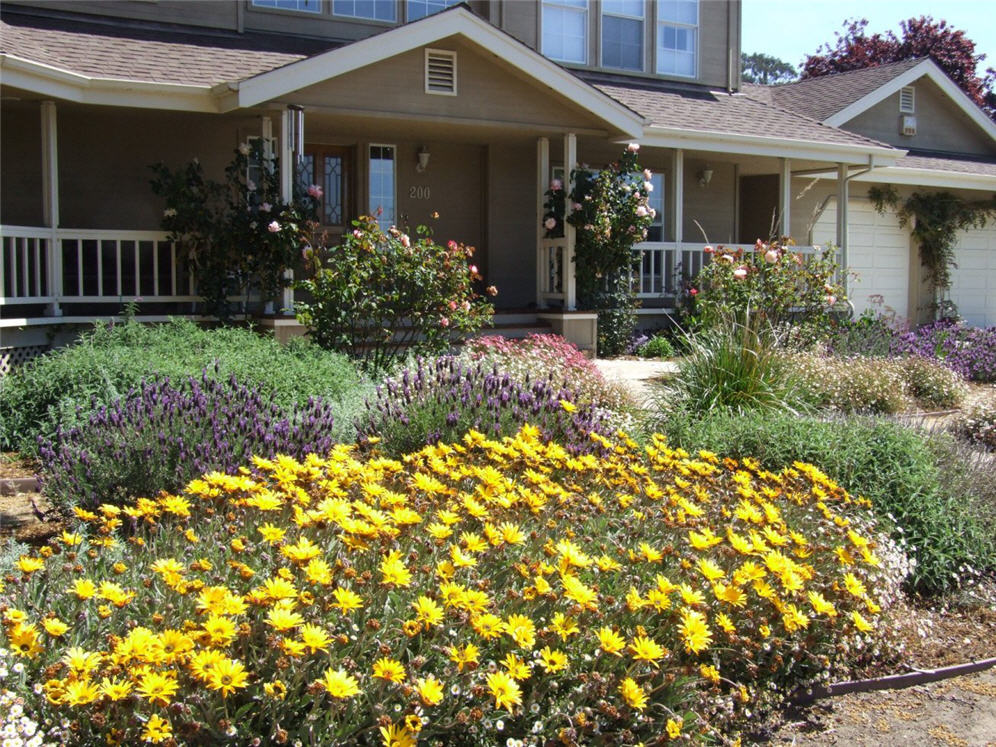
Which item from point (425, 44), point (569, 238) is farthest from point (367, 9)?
point (569, 238)

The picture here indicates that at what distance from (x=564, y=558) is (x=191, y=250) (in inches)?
379

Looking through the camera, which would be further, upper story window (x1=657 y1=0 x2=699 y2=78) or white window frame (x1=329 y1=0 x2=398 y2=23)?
upper story window (x1=657 y1=0 x2=699 y2=78)

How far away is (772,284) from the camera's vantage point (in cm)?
1416

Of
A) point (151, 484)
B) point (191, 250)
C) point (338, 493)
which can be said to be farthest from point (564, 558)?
point (191, 250)

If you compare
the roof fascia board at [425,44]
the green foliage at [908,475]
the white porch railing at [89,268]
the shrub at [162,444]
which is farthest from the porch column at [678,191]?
the shrub at [162,444]

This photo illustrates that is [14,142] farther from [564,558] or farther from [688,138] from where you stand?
[564,558]

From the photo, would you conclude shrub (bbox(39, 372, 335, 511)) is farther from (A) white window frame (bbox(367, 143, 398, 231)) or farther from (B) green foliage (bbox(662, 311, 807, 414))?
(A) white window frame (bbox(367, 143, 398, 231))

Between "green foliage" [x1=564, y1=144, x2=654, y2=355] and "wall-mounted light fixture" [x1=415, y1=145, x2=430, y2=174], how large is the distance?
6.50 ft

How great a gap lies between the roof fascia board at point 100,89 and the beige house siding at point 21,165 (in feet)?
4.66

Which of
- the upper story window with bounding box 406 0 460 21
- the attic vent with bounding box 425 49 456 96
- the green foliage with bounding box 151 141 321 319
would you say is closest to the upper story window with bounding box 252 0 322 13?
the upper story window with bounding box 406 0 460 21

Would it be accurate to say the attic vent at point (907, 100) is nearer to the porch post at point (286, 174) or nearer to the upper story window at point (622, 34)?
the upper story window at point (622, 34)

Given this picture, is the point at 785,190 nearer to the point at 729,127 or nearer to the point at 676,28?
the point at 729,127

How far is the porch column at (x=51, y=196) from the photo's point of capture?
444 inches

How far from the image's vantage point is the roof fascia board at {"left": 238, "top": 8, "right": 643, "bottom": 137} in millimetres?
11445
